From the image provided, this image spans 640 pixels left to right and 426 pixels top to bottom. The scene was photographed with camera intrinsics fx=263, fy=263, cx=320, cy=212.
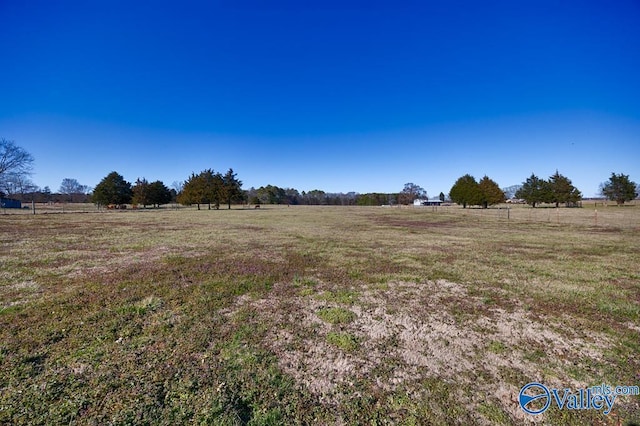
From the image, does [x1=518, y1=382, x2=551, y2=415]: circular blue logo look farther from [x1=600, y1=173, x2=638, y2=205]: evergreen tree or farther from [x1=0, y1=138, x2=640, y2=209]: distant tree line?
[x1=600, y1=173, x2=638, y2=205]: evergreen tree

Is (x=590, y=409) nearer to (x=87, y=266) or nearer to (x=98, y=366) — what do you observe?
(x=98, y=366)

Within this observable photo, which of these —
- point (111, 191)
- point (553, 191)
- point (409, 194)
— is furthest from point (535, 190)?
point (111, 191)

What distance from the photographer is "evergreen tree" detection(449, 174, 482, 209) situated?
2633 inches

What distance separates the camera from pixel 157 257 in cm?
1053

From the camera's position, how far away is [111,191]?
188 feet

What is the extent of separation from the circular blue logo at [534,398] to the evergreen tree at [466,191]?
73637 mm

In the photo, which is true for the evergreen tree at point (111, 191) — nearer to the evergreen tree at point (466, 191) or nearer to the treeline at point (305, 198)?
the treeline at point (305, 198)

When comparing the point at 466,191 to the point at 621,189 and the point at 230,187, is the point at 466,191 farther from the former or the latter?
the point at 230,187

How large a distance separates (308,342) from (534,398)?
301cm

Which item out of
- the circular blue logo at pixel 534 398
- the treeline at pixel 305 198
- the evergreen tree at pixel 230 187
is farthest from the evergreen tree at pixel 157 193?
the circular blue logo at pixel 534 398

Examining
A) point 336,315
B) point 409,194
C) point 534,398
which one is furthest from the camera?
point 409,194

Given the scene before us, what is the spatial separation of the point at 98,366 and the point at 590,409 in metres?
6.15

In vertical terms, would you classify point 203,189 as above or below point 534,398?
above

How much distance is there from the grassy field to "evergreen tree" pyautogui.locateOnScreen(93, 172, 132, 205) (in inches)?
2355
